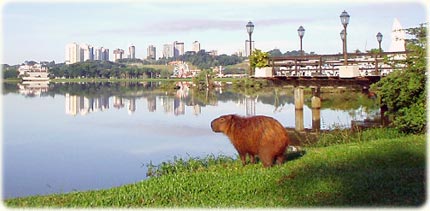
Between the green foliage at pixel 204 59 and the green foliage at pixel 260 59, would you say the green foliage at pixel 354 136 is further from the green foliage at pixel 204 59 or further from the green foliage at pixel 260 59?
the green foliage at pixel 204 59

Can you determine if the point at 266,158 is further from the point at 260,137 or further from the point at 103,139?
the point at 103,139

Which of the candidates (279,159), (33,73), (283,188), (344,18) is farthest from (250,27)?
(33,73)

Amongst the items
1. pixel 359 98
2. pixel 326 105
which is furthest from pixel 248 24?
pixel 359 98

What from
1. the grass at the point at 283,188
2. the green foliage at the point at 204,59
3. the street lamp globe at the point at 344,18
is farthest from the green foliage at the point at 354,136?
the green foliage at the point at 204,59

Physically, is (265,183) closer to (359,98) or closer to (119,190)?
(119,190)

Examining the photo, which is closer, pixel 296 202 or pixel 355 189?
pixel 296 202

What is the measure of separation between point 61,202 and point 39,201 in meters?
0.32

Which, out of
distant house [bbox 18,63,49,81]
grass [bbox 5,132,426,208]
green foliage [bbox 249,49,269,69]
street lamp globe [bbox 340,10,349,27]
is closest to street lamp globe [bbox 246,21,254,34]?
green foliage [bbox 249,49,269,69]

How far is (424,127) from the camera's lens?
13031mm

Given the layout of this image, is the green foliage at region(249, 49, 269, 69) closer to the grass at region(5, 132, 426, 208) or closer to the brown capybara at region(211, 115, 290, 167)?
the grass at region(5, 132, 426, 208)

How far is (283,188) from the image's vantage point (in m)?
7.19

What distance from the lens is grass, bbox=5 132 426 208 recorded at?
650cm

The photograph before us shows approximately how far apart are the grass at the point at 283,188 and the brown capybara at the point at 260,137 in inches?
9.4

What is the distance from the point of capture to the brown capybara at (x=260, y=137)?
8.69 meters
